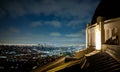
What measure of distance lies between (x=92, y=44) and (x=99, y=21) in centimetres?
571

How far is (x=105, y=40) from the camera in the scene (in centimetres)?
2008

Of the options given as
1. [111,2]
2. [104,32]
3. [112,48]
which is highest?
[111,2]

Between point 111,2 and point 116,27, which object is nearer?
point 116,27

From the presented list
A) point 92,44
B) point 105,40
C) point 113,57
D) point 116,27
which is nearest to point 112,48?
point 113,57

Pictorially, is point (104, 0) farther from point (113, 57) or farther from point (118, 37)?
point (113, 57)

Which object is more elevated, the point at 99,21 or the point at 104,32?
the point at 99,21

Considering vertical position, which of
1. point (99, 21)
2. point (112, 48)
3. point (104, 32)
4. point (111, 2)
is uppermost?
point (111, 2)

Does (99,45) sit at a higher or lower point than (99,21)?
lower

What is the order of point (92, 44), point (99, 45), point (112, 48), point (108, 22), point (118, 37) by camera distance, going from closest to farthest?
point (112, 48) → point (118, 37) → point (108, 22) → point (99, 45) → point (92, 44)

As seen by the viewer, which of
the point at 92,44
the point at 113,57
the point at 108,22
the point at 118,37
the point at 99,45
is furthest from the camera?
the point at 92,44

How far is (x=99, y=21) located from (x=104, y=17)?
0.71 metres

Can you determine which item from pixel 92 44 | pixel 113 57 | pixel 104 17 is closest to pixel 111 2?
pixel 104 17

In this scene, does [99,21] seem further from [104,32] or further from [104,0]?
[104,0]

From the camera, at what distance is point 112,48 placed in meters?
16.0
